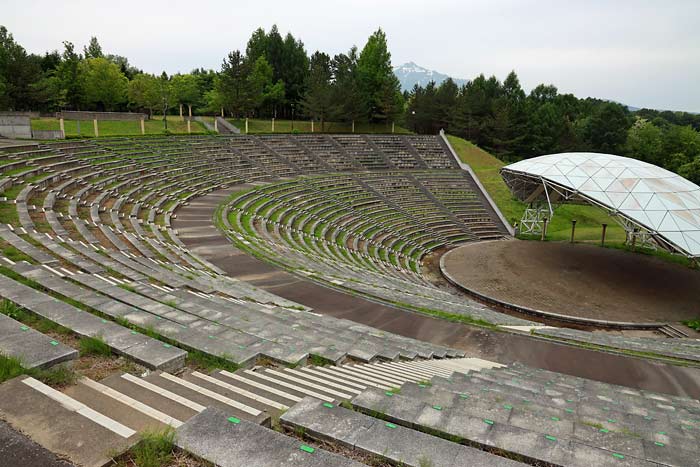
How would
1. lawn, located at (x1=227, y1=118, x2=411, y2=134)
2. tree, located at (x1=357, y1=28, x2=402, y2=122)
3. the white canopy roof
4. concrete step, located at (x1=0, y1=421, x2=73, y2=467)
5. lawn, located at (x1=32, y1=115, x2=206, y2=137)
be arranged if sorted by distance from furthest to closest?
tree, located at (x1=357, y1=28, x2=402, y2=122) → lawn, located at (x1=227, y1=118, x2=411, y2=134) → lawn, located at (x1=32, y1=115, x2=206, y2=137) → the white canopy roof → concrete step, located at (x1=0, y1=421, x2=73, y2=467)

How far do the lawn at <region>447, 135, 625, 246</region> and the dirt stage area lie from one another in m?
3.75

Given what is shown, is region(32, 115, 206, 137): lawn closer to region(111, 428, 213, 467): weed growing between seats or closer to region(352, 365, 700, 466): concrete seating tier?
region(352, 365, 700, 466): concrete seating tier

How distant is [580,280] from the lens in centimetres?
2473

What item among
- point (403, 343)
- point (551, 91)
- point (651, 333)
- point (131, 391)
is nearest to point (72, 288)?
point (131, 391)

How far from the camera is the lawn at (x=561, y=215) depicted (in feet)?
114

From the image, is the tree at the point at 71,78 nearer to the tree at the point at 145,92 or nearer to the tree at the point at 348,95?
the tree at the point at 145,92

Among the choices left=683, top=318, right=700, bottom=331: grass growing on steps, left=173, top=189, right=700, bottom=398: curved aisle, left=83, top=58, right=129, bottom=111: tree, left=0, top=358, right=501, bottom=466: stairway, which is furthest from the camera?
left=83, top=58, right=129, bottom=111: tree

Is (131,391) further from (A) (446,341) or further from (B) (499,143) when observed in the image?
(B) (499,143)

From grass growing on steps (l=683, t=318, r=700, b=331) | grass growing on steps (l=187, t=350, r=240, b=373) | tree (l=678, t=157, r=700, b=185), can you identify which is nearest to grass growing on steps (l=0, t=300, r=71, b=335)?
grass growing on steps (l=187, t=350, r=240, b=373)

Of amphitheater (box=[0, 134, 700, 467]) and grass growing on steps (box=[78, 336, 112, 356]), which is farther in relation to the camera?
grass growing on steps (box=[78, 336, 112, 356])

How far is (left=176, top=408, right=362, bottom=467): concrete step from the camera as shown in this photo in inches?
121

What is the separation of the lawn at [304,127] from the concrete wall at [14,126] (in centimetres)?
2235

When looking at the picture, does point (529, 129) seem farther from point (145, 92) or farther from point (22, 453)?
point (22, 453)

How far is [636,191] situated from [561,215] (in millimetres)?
16397
